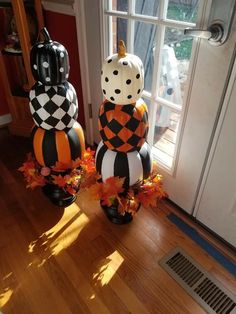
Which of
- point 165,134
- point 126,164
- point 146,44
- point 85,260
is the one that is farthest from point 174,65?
point 85,260

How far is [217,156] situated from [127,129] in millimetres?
412

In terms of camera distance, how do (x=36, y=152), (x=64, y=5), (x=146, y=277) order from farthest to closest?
1. (x=64, y=5)
2. (x=36, y=152)
3. (x=146, y=277)

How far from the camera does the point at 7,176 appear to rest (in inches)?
63.2

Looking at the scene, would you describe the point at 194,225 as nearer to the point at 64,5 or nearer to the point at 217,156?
Answer: the point at 217,156

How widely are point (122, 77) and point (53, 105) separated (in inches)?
14.4

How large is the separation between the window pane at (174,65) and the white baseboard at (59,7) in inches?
27.6

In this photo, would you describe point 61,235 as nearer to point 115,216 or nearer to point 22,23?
point 115,216

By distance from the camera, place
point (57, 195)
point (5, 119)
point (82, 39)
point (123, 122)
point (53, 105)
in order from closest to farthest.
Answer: point (123, 122)
point (53, 105)
point (57, 195)
point (82, 39)
point (5, 119)

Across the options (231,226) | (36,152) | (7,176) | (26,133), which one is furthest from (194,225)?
(26,133)

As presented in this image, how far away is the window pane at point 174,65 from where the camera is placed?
3.44 feet

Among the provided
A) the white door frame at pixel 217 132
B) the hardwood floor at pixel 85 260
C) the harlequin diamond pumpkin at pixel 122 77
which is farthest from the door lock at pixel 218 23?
the hardwood floor at pixel 85 260

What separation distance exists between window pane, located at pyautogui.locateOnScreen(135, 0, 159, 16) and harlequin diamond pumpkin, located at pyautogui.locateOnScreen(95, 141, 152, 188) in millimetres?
593

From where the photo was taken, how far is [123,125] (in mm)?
977

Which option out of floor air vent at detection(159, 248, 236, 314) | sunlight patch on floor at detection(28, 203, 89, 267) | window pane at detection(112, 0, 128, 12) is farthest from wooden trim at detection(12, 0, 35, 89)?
floor air vent at detection(159, 248, 236, 314)
